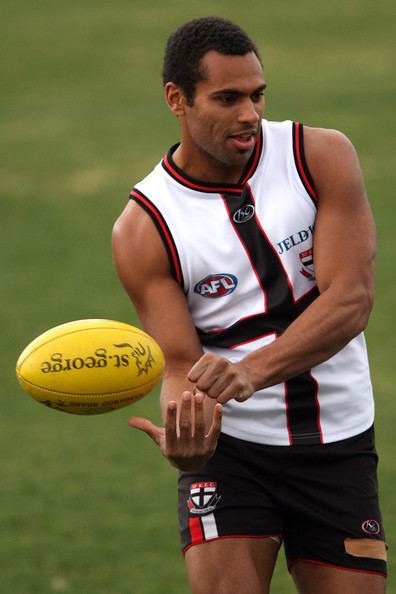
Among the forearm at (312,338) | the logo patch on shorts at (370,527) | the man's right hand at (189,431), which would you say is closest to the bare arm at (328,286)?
the forearm at (312,338)

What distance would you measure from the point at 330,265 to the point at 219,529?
1224 mm

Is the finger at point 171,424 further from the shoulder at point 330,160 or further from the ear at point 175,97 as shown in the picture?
the ear at point 175,97

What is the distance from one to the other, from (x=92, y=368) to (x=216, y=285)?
2.36 feet

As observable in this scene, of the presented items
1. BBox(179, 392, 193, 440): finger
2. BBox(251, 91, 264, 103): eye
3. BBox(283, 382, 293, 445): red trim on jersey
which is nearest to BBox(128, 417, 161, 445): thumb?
BBox(179, 392, 193, 440): finger

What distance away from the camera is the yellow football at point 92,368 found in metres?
5.38

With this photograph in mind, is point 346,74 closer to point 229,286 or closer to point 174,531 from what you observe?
point 174,531

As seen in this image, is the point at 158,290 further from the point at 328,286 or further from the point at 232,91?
the point at 232,91

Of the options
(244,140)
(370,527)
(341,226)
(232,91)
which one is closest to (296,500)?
(370,527)

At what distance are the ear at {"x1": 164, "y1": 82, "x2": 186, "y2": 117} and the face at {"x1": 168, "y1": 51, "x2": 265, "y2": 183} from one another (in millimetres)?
42

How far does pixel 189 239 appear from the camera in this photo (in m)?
5.72

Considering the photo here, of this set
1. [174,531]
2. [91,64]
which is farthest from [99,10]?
[174,531]

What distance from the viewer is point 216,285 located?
18.9 feet

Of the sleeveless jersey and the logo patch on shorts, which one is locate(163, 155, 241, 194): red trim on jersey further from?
the logo patch on shorts

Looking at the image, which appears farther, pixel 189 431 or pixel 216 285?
pixel 216 285
